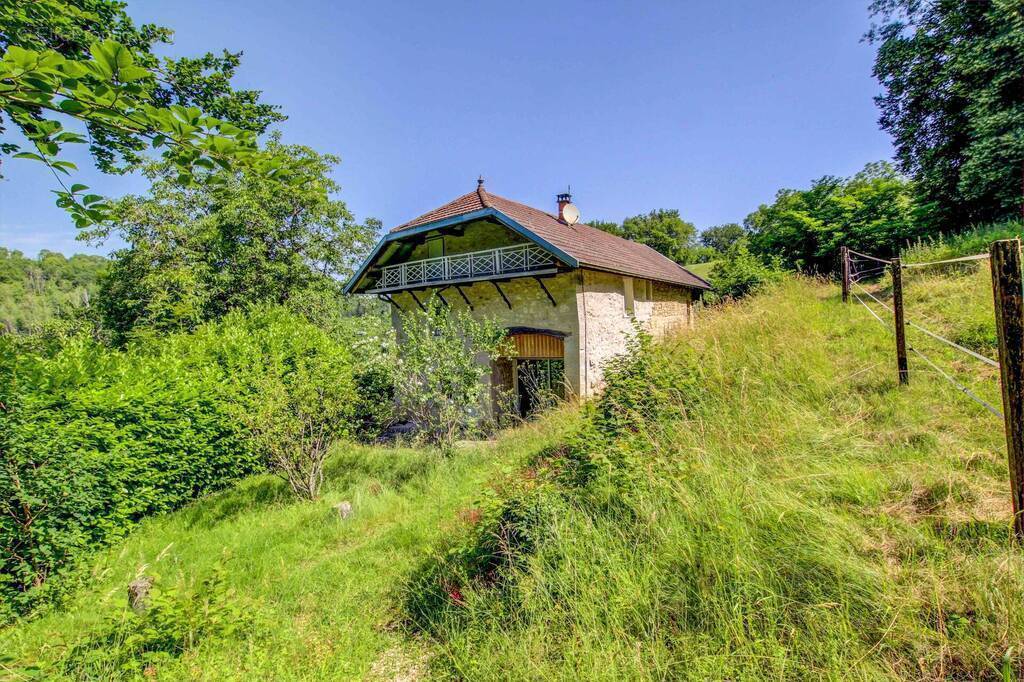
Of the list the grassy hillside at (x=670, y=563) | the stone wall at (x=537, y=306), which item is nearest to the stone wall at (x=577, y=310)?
the stone wall at (x=537, y=306)

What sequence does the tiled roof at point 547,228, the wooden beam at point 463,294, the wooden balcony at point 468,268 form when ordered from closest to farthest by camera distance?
the wooden balcony at point 468,268, the tiled roof at point 547,228, the wooden beam at point 463,294

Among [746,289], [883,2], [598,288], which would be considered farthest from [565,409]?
[883,2]

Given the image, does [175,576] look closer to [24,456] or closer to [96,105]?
[24,456]

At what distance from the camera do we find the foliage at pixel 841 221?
1368 centimetres

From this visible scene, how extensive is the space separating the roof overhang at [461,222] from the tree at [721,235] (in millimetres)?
55209

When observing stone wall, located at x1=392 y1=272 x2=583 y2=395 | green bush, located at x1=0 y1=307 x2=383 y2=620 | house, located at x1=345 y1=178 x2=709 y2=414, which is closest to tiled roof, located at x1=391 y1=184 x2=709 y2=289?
house, located at x1=345 y1=178 x2=709 y2=414

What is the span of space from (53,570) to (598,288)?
1039cm

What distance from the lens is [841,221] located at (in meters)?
14.9

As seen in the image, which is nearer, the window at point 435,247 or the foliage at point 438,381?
the foliage at point 438,381

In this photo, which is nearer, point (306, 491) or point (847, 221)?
point (306, 491)

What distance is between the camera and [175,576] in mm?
4301

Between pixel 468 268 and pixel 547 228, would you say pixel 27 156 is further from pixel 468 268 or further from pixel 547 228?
pixel 547 228

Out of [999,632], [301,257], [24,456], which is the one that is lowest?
[999,632]

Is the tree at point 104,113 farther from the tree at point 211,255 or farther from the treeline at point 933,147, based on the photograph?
the treeline at point 933,147
